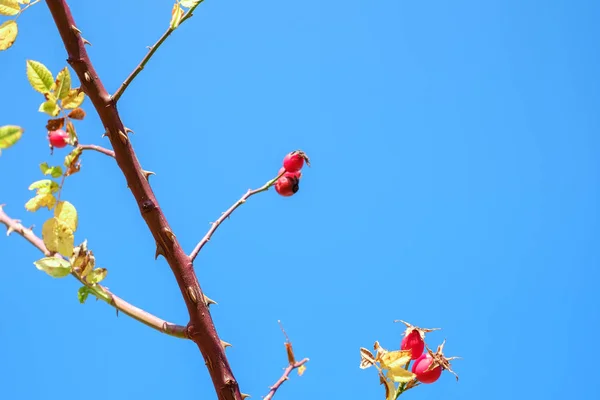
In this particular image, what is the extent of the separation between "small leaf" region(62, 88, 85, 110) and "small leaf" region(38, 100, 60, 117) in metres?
0.02

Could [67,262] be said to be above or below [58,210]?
below

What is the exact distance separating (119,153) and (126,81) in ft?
0.66

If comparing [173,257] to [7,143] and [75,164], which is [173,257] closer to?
[75,164]

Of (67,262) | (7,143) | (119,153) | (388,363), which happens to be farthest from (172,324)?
(7,143)

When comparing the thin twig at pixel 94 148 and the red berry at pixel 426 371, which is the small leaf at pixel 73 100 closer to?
the thin twig at pixel 94 148

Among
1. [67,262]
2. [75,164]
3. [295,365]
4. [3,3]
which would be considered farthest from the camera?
[295,365]

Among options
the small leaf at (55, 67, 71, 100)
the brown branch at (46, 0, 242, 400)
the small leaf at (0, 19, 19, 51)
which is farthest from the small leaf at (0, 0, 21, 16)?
the small leaf at (55, 67, 71, 100)

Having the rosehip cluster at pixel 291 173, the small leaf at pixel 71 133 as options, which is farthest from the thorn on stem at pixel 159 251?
the rosehip cluster at pixel 291 173

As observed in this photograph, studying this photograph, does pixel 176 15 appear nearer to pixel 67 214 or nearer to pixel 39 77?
pixel 39 77

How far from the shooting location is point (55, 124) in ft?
→ 5.50

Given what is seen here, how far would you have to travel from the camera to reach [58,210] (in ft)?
5.14

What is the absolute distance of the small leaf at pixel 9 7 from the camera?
1.79 meters

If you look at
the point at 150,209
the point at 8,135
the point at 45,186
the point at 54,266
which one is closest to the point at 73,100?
the point at 45,186

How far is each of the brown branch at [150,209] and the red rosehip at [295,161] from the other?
796 millimetres
